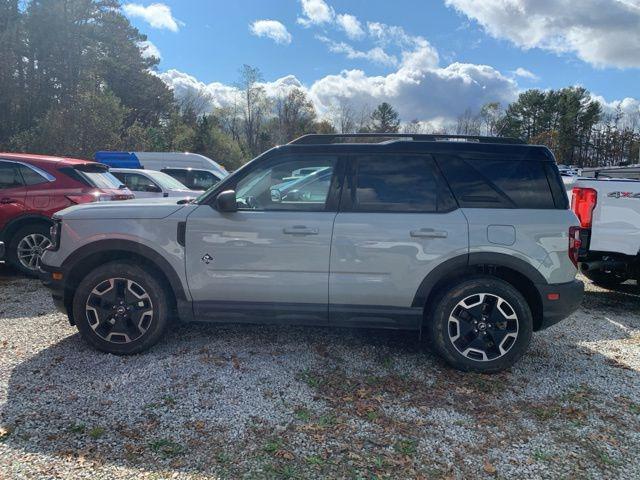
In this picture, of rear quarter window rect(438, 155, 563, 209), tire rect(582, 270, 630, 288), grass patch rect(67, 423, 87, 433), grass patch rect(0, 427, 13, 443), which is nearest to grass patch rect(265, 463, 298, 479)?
grass patch rect(67, 423, 87, 433)

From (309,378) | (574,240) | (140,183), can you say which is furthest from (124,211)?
(140,183)

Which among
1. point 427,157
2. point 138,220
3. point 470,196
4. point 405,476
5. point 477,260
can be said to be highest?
point 427,157

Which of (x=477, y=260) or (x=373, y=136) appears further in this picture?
(x=373, y=136)

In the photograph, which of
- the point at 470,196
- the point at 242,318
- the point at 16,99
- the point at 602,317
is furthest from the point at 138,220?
the point at 16,99

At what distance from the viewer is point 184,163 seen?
1486 cm

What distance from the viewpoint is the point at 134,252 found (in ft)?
12.5

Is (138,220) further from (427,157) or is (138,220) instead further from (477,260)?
(477,260)

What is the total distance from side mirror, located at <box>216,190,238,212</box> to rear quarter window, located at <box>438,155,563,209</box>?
5.87 ft

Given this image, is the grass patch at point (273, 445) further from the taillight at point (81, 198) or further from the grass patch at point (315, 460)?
the taillight at point (81, 198)

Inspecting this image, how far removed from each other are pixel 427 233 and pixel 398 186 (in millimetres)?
476

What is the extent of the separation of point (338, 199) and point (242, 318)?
1.32 metres

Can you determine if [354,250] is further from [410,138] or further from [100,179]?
[100,179]

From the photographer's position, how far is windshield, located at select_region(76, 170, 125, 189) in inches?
265

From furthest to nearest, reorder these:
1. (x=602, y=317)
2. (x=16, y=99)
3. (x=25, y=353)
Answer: (x=16, y=99)
(x=602, y=317)
(x=25, y=353)
